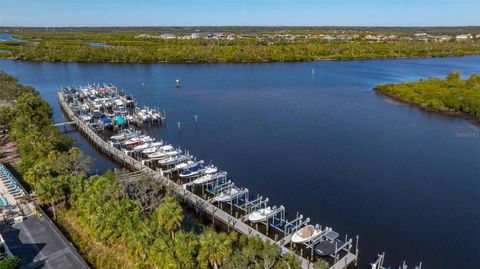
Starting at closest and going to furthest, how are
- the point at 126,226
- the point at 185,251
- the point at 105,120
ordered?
1. the point at 185,251
2. the point at 126,226
3. the point at 105,120

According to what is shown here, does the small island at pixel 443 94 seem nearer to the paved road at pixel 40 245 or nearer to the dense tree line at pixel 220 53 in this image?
the dense tree line at pixel 220 53

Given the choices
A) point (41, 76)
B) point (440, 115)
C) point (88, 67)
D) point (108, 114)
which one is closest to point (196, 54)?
point (88, 67)

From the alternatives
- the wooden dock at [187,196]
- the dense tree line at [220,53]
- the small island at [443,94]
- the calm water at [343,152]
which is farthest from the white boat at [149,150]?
the dense tree line at [220,53]

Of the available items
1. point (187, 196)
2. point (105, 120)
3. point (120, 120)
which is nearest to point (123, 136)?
point (120, 120)

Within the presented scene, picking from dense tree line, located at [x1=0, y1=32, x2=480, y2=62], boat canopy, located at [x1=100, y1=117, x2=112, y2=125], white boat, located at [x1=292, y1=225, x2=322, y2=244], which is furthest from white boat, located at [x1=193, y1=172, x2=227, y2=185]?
dense tree line, located at [x1=0, y1=32, x2=480, y2=62]

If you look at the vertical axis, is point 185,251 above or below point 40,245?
above

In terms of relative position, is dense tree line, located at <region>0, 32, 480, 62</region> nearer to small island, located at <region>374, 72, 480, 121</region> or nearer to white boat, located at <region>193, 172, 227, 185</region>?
small island, located at <region>374, 72, 480, 121</region>

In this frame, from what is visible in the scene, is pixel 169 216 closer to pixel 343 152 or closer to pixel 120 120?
pixel 343 152
